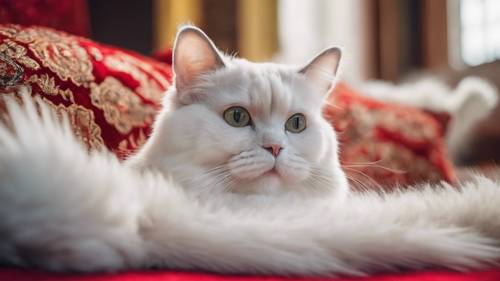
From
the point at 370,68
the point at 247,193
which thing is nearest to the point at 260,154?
the point at 247,193

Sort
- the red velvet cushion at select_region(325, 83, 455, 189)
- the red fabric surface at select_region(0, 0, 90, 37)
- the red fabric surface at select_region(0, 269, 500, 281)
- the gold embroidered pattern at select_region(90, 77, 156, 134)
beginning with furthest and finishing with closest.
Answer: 1. the red velvet cushion at select_region(325, 83, 455, 189)
2. the red fabric surface at select_region(0, 0, 90, 37)
3. the gold embroidered pattern at select_region(90, 77, 156, 134)
4. the red fabric surface at select_region(0, 269, 500, 281)

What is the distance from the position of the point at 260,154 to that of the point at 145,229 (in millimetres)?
262

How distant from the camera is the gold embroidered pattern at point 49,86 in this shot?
103cm

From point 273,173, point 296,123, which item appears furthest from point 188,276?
point 296,123

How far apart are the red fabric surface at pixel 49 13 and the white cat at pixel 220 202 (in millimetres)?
682

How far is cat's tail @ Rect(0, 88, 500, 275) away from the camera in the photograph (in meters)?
0.62

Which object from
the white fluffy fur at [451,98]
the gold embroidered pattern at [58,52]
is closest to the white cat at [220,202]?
the gold embroidered pattern at [58,52]

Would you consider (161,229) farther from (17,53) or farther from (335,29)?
(335,29)

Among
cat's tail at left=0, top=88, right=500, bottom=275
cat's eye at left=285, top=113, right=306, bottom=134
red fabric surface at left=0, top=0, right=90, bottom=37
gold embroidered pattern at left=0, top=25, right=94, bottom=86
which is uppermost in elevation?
red fabric surface at left=0, top=0, right=90, bottom=37

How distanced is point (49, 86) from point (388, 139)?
0.98 meters

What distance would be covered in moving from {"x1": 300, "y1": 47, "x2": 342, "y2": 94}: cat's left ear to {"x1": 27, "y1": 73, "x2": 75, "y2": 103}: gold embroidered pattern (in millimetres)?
479

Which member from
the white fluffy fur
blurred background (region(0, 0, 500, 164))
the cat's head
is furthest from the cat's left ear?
blurred background (region(0, 0, 500, 164))

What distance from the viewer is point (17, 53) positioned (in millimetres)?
1042

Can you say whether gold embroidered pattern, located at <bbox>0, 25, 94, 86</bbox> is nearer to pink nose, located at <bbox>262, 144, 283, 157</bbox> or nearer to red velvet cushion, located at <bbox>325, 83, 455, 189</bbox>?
pink nose, located at <bbox>262, 144, 283, 157</bbox>
